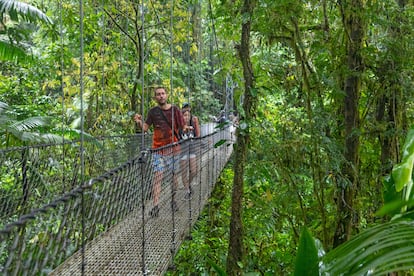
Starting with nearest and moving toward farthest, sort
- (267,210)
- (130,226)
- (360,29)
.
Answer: (130,226) < (360,29) < (267,210)

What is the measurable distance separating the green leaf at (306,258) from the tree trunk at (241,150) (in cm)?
125

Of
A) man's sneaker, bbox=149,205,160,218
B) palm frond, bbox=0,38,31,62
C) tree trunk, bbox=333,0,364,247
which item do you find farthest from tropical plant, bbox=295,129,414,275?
palm frond, bbox=0,38,31,62

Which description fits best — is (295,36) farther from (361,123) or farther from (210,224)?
(210,224)

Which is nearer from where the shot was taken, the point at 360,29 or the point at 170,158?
the point at 360,29

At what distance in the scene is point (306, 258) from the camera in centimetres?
74

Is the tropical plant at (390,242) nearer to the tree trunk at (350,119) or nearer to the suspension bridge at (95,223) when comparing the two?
the suspension bridge at (95,223)

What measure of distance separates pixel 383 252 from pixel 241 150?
1719 mm

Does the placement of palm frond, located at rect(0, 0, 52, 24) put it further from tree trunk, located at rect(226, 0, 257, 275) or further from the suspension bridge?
tree trunk, located at rect(226, 0, 257, 275)

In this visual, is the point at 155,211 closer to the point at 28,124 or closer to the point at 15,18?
the point at 28,124

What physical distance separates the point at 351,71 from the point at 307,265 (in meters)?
1.21

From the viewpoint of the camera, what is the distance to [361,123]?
1911 mm

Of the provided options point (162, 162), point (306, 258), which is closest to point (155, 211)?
point (162, 162)

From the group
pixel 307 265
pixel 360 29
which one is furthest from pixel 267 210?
pixel 307 265

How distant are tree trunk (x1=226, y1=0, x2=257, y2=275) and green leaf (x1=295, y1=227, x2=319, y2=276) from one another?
1.25 metres
